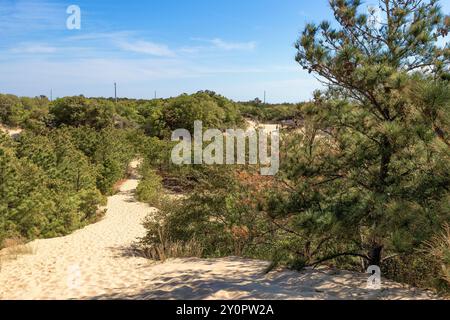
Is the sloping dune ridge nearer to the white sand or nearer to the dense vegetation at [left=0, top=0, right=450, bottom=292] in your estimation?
the white sand

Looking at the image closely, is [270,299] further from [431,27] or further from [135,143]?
[135,143]

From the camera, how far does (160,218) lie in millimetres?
12461

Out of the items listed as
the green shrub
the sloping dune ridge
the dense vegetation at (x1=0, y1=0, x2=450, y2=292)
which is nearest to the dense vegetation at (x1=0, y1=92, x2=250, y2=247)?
the green shrub

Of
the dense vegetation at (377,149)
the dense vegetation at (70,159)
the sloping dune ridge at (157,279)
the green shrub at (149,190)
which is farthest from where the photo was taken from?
the green shrub at (149,190)

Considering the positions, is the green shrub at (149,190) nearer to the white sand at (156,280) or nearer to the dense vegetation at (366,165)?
the white sand at (156,280)

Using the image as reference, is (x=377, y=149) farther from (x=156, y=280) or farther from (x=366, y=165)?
(x=156, y=280)

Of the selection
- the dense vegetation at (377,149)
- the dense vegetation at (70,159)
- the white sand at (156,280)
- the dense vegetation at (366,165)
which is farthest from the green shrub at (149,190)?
the dense vegetation at (377,149)

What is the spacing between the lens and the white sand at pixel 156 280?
20.8 ft

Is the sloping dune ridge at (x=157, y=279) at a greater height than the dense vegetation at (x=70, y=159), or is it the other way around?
the dense vegetation at (x=70, y=159)

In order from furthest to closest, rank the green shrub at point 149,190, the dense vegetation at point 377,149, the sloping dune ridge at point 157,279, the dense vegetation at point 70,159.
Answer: the green shrub at point 149,190 < the dense vegetation at point 70,159 < the sloping dune ridge at point 157,279 < the dense vegetation at point 377,149

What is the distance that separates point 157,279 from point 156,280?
9 centimetres
